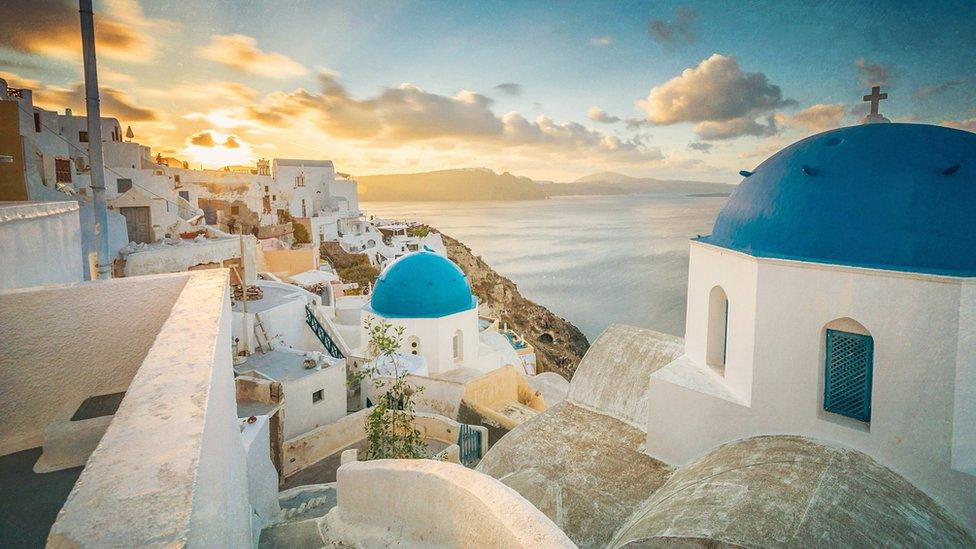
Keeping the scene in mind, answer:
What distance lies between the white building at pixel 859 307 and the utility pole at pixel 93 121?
10380 mm

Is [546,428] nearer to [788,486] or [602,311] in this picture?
[788,486]

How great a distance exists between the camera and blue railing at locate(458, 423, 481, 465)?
9.92m

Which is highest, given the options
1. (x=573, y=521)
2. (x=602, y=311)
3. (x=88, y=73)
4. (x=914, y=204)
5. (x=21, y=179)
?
(x=88, y=73)

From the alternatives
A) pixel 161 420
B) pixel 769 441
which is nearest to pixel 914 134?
pixel 769 441

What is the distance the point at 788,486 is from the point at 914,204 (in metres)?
3.26

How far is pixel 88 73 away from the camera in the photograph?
7863 millimetres

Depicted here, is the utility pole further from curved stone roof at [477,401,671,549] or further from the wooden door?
the wooden door

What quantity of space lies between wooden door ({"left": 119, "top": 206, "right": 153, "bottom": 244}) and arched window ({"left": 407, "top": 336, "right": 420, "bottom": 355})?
12719 millimetres

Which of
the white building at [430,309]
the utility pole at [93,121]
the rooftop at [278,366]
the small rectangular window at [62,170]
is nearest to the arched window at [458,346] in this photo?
the white building at [430,309]

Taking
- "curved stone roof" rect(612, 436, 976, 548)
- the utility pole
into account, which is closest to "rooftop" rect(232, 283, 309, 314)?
the utility pole

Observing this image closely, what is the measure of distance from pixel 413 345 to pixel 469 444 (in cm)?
406

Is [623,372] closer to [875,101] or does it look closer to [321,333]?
[875,101]

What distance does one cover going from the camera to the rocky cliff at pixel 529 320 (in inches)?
1374

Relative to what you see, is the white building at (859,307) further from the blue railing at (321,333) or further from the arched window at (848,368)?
the blue railing at (321,333)
